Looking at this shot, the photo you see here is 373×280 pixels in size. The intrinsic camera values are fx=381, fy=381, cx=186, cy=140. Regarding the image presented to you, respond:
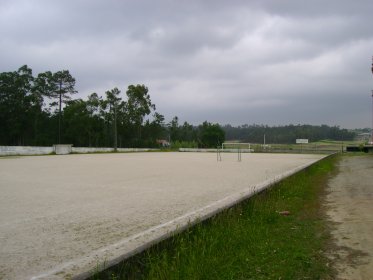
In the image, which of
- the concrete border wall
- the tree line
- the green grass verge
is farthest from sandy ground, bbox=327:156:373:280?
the tree line

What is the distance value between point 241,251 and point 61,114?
211 feet

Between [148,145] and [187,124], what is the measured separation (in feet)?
141

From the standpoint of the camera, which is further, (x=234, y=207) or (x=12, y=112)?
(x=12, y=112)

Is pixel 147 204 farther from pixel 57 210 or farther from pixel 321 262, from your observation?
pixel 321 262

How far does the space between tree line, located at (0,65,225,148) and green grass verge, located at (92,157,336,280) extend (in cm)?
5236

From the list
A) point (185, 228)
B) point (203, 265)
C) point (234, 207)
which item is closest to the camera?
point (203, 265)

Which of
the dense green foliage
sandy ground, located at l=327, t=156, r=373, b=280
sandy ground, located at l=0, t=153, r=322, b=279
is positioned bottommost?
sandy ground, located at l=327, t=156, r=373, b=280

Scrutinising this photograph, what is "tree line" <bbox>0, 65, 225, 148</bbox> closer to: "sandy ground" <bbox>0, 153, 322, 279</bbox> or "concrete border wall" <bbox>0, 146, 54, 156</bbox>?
"concrete border wall" <bbox>0, 146, 54, 156</bbox>

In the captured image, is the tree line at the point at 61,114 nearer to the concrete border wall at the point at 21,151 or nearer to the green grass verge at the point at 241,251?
the concrete border wall at the point at 21,151

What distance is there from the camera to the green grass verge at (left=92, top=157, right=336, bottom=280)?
10.5ft

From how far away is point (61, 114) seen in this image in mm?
64312

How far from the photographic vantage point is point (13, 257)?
3455mm

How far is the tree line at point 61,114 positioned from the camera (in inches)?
2341

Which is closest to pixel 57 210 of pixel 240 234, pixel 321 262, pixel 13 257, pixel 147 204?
pixel 147 204
